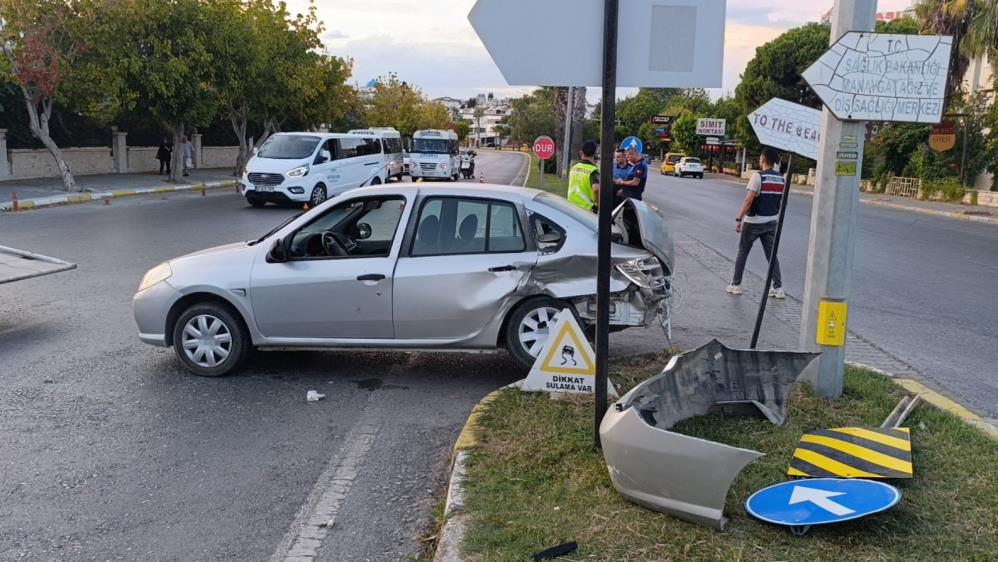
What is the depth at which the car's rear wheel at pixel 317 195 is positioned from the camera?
2284 centimetres

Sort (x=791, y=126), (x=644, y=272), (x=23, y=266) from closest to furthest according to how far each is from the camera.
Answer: (x=791, y=126) < (x=644, y=272) < (x=23, y=266)

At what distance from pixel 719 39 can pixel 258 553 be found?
3412 mm

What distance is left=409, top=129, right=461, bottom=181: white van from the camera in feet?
115

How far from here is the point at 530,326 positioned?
20.9 ft

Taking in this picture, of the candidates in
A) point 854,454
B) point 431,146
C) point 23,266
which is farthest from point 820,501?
point 431,146

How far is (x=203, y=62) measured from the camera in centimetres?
2775

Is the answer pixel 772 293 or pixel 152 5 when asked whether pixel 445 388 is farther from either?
pixel 152 5

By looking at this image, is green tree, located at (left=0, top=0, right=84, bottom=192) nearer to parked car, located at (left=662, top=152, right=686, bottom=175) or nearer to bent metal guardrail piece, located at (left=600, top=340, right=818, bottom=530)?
bent metal guardrail piece, located at (left=600, top=340, right=818, bottom=530)

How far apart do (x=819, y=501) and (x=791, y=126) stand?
285 centimetres

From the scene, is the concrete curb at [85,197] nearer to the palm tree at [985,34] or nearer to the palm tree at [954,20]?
the palm tree at [985,34]

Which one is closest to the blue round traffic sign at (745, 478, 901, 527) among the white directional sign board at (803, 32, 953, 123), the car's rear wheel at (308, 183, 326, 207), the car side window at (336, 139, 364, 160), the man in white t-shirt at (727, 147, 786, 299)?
the white directional sign board at (803, 32, 953, 123)

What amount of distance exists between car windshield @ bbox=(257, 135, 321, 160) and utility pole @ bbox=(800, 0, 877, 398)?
63.9 ft

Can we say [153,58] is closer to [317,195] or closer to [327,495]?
[317,195]

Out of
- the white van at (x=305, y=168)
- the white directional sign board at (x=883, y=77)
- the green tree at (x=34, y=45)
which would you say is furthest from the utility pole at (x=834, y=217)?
the green tree at (x=34, y=45)
